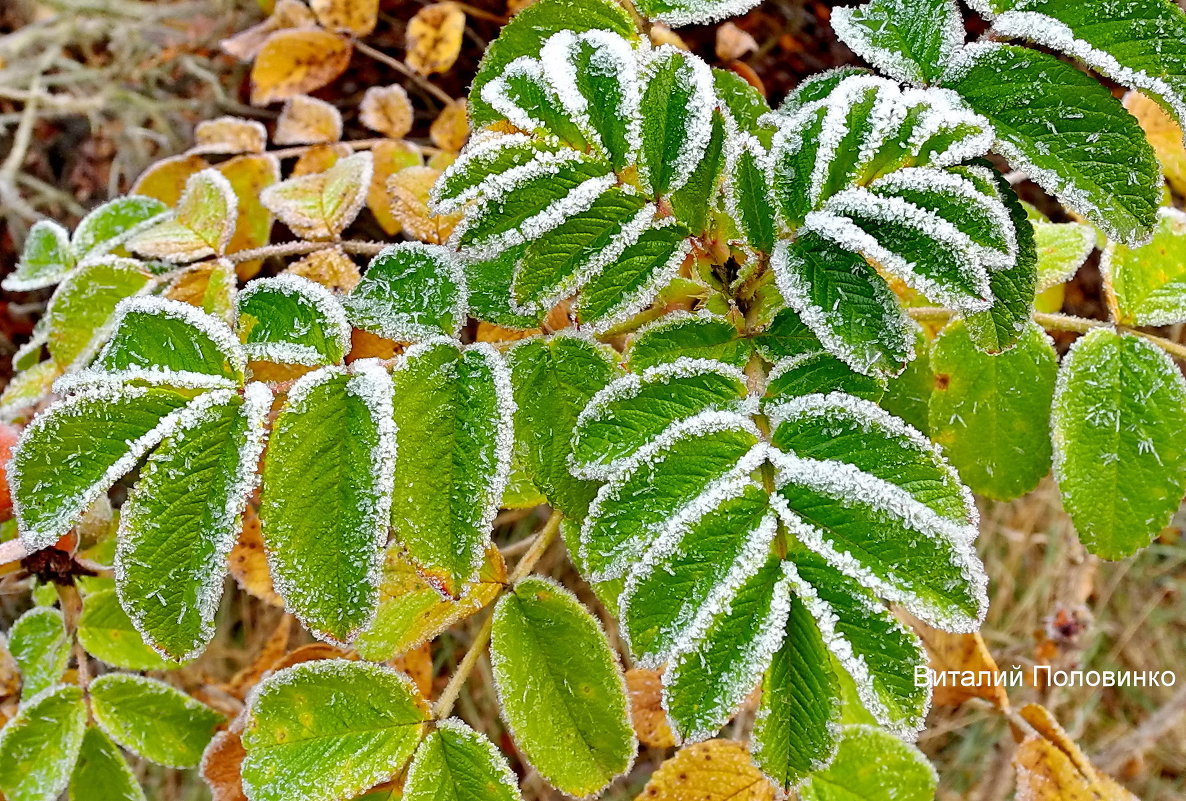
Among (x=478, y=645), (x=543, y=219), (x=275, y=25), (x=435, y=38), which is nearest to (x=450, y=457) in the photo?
(x=543, y=219)

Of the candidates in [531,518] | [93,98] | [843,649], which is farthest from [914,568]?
[93,98]

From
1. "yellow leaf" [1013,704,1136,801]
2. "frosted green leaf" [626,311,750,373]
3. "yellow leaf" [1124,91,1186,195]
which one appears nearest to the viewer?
"frosted green leaf" [626,311,750,373]

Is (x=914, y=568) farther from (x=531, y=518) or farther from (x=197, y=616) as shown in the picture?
(x=531, y=518)

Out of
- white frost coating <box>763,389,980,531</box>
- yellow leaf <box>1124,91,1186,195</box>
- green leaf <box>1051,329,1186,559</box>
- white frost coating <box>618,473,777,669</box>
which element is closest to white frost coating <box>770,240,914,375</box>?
white frost coating <box>763,389,980,531</box>

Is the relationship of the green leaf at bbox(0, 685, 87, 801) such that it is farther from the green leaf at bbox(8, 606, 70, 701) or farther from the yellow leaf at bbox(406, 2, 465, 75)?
the yellow leaf at bbox(406, 2, 465, 75)

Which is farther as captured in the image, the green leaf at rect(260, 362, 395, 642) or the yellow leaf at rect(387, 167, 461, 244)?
the yellow leaf at rect(387, 167, 461, 244)
